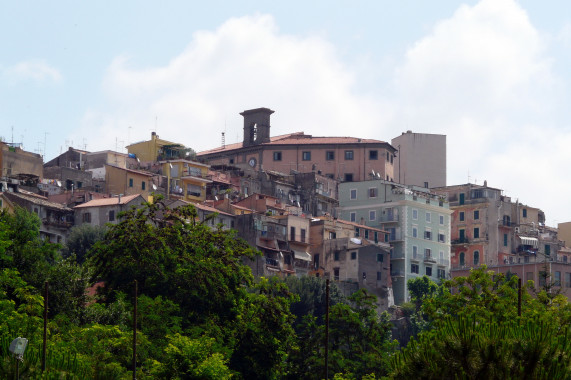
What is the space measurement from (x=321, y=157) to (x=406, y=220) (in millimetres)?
15044

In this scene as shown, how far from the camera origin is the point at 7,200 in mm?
98875

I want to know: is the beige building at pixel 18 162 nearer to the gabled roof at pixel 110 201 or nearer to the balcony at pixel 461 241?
the gabled roof at pixel 110 201

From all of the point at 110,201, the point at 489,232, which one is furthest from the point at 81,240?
the point at 489,232

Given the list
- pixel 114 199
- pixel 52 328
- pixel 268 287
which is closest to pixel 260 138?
pixel 114 199

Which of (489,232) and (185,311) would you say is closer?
(185,311)

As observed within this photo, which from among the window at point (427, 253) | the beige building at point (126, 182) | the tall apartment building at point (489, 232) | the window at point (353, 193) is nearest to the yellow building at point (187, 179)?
the beige building at point (126, 182)

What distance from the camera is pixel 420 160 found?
455 ft

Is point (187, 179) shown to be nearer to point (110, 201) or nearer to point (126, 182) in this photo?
point (126, 182)

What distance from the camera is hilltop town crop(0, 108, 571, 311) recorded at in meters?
109

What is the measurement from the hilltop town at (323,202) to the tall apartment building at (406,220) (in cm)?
11

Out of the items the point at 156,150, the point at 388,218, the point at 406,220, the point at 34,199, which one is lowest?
the point at 34,199

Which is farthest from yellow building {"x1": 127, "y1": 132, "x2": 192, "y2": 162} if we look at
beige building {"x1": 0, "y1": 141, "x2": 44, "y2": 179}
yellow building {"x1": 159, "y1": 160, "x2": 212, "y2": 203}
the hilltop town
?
beige building {"x1": 0, "y1": 141, "x2": 44, "y2": 179}

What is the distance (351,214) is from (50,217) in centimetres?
3227

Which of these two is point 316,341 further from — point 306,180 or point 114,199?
point 306,180
